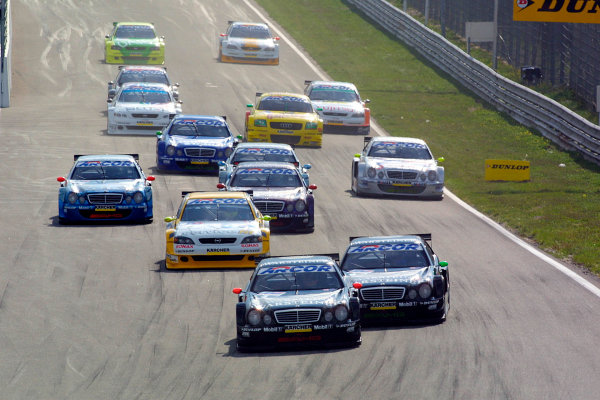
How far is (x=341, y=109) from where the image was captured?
35.0 metres

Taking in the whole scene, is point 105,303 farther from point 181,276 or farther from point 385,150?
point 385,150

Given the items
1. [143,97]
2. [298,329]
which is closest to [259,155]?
[143,97]

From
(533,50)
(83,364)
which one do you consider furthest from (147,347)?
(533,50)

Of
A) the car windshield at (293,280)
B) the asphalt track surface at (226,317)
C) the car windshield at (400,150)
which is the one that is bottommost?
the asphalt track surface at (226,317)

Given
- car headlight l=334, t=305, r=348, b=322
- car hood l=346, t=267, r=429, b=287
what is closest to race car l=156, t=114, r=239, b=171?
car hood l=346, t=267, r=429, b=287

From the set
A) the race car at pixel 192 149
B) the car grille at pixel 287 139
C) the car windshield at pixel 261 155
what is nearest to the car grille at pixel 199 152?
the race car at pixel 192 149

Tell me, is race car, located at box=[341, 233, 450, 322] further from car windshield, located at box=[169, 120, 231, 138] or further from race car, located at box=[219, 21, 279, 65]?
race car, located at box=[219, 21, 279, 65]

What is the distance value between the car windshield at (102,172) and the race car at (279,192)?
1.83 meters

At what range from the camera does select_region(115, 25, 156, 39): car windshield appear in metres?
44.3

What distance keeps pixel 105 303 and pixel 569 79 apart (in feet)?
81.8

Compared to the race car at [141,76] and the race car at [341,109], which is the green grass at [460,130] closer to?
the race car at [341,109]

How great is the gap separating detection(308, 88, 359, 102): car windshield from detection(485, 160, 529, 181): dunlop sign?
7.65 meters

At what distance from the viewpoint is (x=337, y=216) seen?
23859 mm

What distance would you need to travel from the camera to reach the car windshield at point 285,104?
32.2 metres
